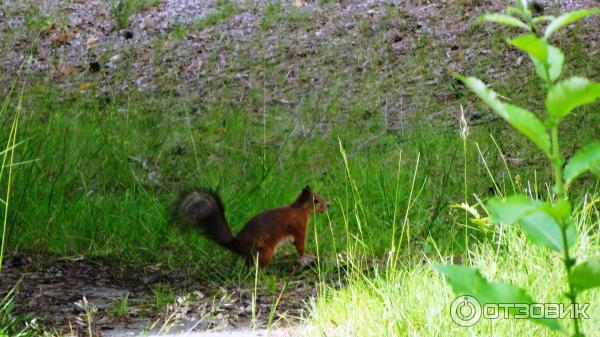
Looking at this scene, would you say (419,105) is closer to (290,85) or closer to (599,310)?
(290,85)

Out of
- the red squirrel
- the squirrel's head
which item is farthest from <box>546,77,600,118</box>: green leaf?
the squirrel's head

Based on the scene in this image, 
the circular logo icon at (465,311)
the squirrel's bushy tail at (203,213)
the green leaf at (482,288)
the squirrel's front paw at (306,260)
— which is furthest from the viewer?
the squirrel's front paw at (306,260)

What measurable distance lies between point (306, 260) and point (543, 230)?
3142 millimetres

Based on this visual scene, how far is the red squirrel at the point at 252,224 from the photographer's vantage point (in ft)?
13.1

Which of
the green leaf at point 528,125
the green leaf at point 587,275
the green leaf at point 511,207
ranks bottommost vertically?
the green leaf at point 587,275

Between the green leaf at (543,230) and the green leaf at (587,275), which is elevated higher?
the green leaf at (543,230)

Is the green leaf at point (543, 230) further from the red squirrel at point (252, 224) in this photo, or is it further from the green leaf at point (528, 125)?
the red squirrel at point (252, 224)

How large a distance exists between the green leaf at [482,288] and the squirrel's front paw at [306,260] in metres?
3.07

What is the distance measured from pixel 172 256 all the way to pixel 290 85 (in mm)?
3572

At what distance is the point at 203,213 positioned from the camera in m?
3.97

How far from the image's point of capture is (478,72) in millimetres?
7566

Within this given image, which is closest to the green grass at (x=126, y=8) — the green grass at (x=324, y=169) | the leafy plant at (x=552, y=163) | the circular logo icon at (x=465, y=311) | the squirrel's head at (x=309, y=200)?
the green grass at (x=324, y=169)

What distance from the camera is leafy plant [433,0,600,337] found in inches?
43.1

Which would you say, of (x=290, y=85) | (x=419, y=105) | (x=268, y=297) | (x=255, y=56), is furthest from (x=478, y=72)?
(x=268, y=297)
